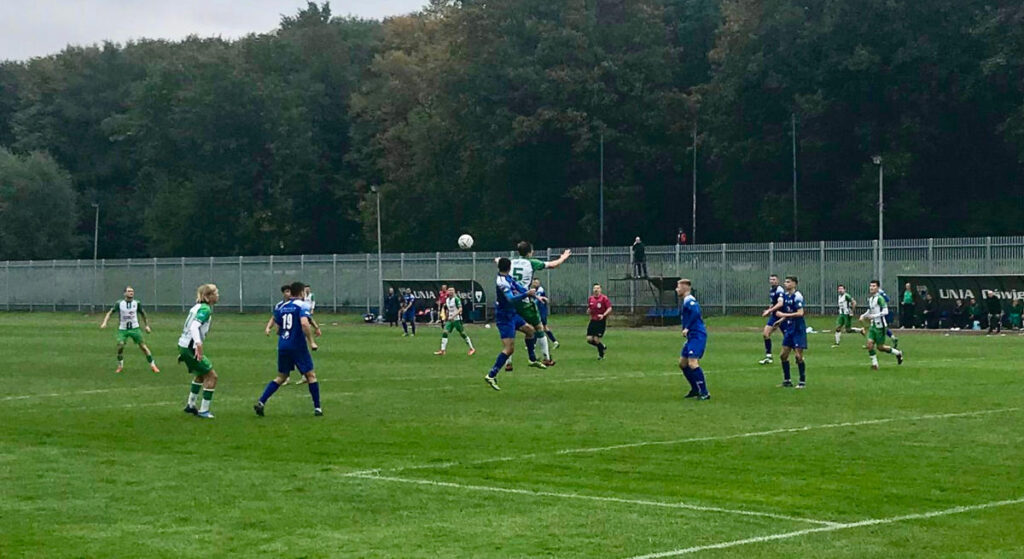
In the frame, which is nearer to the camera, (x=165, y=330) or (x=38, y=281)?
(x=165, y=330)

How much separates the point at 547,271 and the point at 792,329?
49.5 m

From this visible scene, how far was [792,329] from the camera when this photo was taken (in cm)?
2709

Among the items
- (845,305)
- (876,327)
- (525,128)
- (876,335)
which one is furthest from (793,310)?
(525,128)

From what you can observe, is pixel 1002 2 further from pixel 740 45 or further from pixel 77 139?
pixel 77 139

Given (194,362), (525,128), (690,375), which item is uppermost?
(525,128)

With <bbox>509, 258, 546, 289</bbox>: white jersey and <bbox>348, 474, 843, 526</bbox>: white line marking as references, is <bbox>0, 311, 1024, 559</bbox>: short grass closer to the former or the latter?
<bbox>348, 474, 843, 526</bbox>: white line marking

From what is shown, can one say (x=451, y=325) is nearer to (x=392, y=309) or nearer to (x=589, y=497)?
(x=589, y=497)

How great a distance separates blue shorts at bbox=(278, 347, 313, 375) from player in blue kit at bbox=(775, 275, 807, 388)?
30.0 feet

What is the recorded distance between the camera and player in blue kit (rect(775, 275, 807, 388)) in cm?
2702

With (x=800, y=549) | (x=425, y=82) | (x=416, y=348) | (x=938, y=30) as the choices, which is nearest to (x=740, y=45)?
(x=938, y=30)

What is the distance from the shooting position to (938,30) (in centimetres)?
7719

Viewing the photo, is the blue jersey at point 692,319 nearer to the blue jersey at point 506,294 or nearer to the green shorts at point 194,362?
the blue jersey at point 506,294

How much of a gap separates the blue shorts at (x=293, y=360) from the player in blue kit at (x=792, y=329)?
30.0 ft

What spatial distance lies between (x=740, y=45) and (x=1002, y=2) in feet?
46.5
